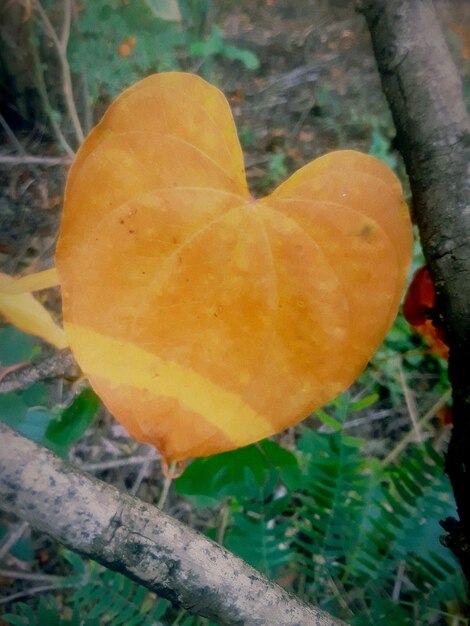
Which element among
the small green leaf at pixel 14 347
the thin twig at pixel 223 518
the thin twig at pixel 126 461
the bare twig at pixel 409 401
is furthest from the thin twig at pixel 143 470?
the bare twig at pixel 409 401

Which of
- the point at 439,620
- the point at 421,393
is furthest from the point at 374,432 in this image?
the point at 439,620

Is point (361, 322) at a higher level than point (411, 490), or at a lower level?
higher

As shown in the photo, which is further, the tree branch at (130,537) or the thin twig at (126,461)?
the thin twig at (126,461)

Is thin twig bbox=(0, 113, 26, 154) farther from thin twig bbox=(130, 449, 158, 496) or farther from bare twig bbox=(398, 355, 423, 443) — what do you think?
bare twig bbox=(398, 355, 423, 443)

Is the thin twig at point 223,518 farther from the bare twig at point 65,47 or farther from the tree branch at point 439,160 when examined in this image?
the bare twig at point 65,47

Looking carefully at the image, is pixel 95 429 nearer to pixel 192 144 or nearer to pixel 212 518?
pixel 212 518

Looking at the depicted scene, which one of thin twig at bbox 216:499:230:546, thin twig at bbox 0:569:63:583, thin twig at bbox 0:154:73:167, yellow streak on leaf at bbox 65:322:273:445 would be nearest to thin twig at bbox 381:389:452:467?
thin twig at bbox 216:499:230:546

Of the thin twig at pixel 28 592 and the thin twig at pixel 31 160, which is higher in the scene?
the thin twig at pixel 31 160
